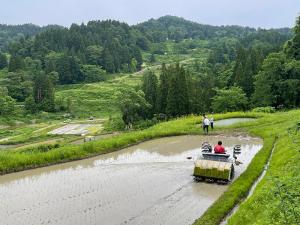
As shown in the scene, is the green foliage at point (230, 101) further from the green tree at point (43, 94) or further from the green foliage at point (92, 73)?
the green foliage at point (92, 73)

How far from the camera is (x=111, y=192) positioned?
58.2 ft

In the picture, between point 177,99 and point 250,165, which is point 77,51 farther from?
point 250,165

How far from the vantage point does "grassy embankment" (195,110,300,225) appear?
1104 cm

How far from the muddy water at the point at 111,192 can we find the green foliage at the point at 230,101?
132 ft

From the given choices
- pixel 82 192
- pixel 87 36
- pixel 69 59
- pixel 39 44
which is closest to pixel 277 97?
pixel 82 192

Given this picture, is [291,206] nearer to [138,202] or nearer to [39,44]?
[138,202]

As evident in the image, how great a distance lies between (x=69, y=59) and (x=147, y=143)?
128 m

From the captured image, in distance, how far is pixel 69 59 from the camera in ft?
501

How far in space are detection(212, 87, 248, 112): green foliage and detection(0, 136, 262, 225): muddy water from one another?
1579 inches

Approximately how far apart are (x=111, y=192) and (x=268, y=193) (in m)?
6.85

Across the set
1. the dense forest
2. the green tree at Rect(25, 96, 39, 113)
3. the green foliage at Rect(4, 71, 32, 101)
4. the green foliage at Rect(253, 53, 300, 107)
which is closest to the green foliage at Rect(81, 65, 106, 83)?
the dense forest

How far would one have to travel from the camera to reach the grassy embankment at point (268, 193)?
1104cm

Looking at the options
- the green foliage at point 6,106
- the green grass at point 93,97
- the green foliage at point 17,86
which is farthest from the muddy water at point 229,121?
the green foliage at point 17,86

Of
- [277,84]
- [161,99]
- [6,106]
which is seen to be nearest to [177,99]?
[161,99]
